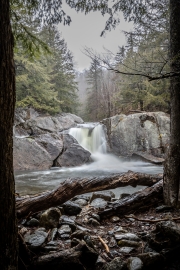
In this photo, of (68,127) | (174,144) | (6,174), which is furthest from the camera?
(68,127)

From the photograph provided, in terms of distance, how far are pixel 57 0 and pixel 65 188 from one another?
13.9 feet

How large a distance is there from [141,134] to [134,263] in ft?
40.3

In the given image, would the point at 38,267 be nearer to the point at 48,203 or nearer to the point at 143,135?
the point at 48,203

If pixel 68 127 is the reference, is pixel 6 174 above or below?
below

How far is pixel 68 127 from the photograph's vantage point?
17688 millimetres

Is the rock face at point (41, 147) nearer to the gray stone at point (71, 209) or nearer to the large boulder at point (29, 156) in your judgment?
the large boulder at point (29, 156)

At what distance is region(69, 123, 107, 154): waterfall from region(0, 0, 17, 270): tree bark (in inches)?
549

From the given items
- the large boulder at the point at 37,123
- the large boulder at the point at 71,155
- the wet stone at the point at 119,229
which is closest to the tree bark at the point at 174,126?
the wet stone at the point at 119,229

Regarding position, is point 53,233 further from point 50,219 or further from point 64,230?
point 50,219

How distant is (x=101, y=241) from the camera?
2.68 meters

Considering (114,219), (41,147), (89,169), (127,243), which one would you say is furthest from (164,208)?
(41,147)

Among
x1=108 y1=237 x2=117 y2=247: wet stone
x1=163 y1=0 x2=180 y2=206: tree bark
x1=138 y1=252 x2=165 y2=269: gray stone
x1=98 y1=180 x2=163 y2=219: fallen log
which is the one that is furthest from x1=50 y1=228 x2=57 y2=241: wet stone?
x1=163 y1=0 x2=180 y2=206: tree bark

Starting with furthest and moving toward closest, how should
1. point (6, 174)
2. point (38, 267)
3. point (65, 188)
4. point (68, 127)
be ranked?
point (68, 127) < point (65, 188) < point (38, 267) < point (6, 174)

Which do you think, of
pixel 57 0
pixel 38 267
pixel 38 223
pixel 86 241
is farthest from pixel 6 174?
pixel 57 0
